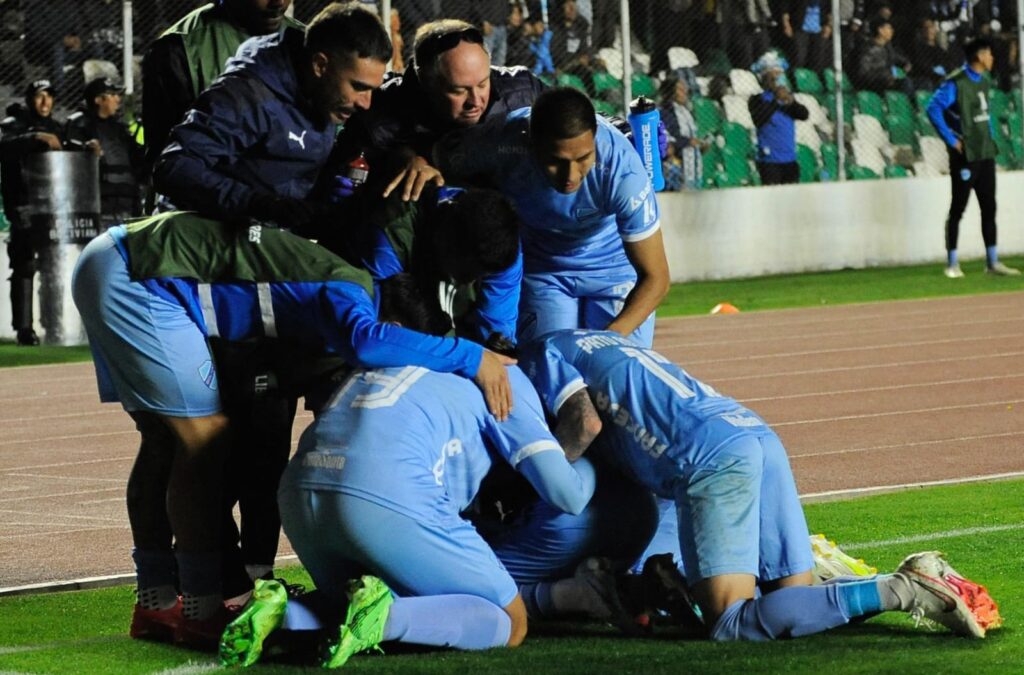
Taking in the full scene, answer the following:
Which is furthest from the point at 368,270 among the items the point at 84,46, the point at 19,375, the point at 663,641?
the point at 84,46

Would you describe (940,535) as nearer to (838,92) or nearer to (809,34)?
(838,92)

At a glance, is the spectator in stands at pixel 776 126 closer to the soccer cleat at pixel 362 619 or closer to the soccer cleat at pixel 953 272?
the soccer cleat at pixel 953 272

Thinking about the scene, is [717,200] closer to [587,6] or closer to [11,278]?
[587,6]

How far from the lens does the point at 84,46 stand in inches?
704

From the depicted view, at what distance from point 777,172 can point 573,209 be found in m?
15.1

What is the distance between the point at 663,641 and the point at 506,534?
2.22 ft

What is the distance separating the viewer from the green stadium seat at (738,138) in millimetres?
21312

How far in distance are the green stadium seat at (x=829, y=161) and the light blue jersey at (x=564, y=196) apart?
15.1 meters

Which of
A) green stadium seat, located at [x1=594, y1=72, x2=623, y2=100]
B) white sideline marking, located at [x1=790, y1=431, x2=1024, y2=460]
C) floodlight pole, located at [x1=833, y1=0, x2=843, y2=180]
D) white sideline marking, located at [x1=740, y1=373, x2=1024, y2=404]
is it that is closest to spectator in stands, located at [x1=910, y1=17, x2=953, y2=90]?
floodlight pole, located at [x1=833, y1=0, x2=843, y2=180]

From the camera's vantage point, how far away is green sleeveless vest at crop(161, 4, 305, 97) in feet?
21.1

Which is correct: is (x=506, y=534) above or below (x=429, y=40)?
below

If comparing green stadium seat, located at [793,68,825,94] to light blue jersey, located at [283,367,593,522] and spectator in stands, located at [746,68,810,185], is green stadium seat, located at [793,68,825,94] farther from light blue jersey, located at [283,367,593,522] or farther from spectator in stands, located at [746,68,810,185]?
light blue jersey, located at [283,367,593,522]

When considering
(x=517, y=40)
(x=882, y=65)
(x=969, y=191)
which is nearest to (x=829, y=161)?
(x=882, y=65)

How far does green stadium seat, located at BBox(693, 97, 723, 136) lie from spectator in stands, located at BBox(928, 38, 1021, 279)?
2.40 meters
